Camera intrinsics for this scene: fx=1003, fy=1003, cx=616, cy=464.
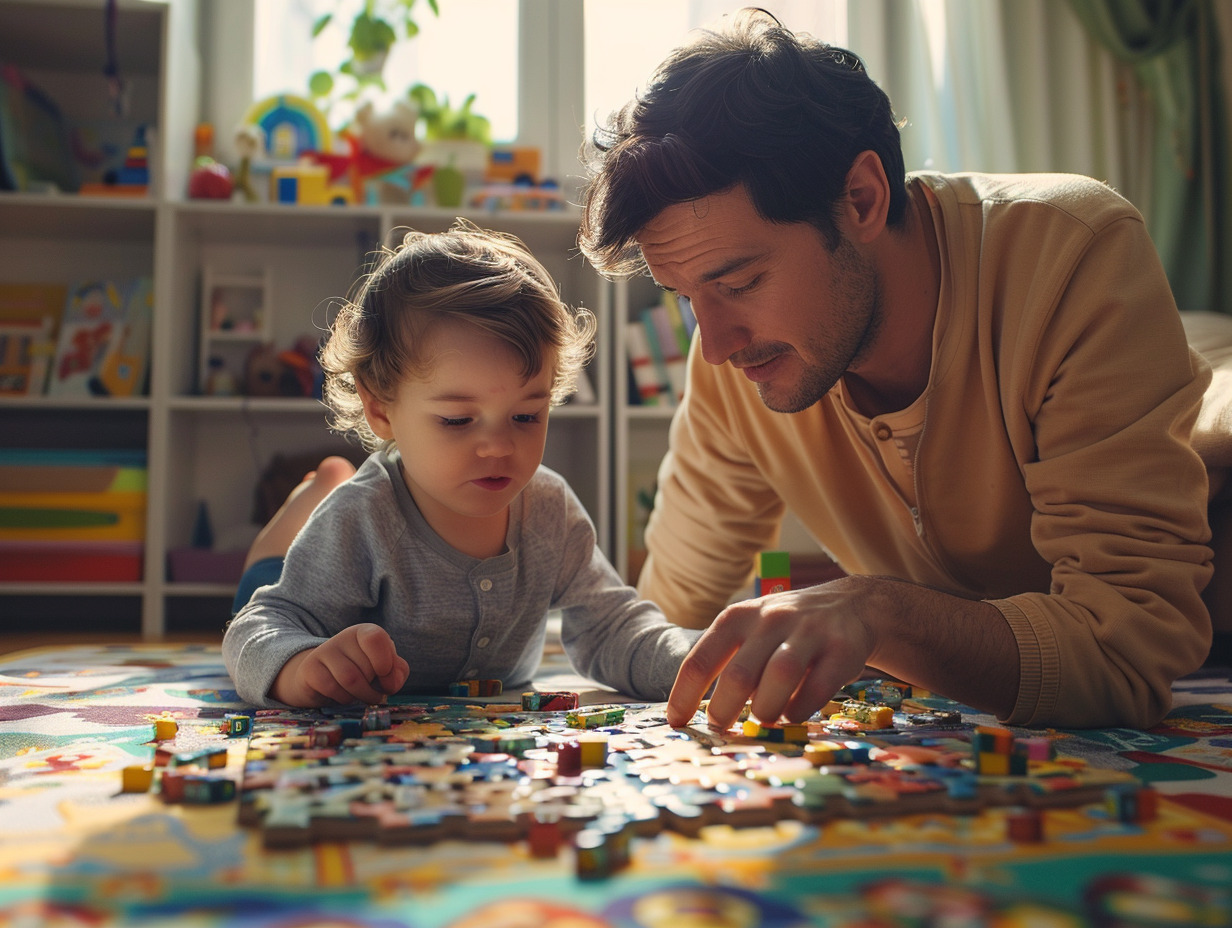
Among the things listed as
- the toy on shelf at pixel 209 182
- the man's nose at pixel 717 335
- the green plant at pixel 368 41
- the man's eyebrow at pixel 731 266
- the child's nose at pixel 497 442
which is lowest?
the child's nose at pixel 497 442

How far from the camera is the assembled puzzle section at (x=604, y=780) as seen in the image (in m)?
0.60

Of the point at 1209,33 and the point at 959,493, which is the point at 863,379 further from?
the point at 1209,33

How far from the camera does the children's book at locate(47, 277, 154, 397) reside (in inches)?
105

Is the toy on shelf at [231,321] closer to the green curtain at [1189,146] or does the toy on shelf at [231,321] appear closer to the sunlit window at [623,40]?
the sunlit window at [623,40]

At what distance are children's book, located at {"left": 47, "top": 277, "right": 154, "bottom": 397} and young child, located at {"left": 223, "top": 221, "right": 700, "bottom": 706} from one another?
1.55 meters

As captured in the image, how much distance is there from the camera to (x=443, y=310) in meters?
1.26

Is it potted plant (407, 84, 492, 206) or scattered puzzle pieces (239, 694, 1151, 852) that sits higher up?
potted plant (407, 84, 492, 206)

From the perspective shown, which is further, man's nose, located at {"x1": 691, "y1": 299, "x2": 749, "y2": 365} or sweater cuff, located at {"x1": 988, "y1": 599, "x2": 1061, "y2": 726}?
man's nose, located at {"x1": 691, "y1": 299, "x2": 749, "y2": 365}

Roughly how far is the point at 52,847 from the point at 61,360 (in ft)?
7.98

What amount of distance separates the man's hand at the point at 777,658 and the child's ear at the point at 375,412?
66cm

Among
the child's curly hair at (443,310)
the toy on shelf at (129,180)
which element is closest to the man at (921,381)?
the child's curly hair at (443,310)

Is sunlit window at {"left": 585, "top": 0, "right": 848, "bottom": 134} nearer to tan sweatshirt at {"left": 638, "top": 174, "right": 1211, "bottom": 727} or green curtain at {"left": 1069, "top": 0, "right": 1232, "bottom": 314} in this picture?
green curtain at {"left": 1069, "top": 0, "right": 1232, "bottom": 314}

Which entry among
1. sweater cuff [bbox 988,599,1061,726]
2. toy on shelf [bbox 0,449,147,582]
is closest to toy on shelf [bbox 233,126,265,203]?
toy on shelf [bbox 0,449,147,582]

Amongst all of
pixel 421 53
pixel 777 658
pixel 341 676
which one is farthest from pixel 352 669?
pixel 421 53
